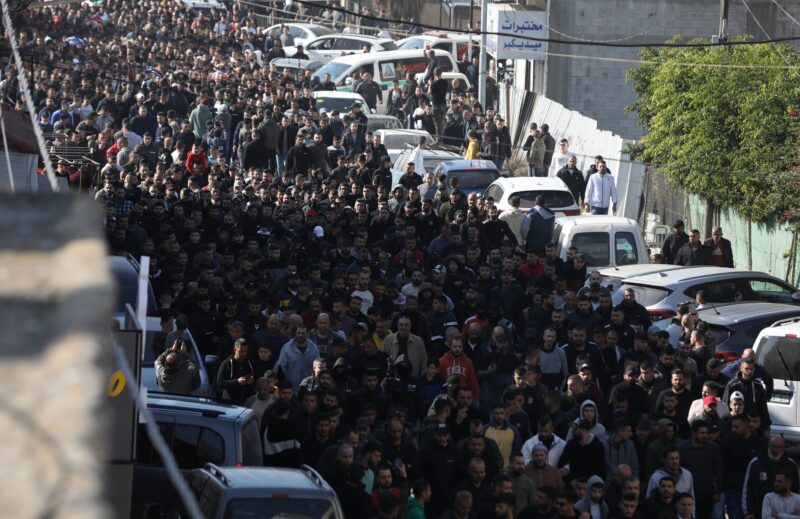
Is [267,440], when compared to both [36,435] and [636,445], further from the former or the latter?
[36,435]

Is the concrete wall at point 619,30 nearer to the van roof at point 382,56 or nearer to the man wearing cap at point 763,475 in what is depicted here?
the van roof at point 382,56

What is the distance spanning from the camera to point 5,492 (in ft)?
6.80

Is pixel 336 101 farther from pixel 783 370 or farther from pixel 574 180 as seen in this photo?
pixel 783 370

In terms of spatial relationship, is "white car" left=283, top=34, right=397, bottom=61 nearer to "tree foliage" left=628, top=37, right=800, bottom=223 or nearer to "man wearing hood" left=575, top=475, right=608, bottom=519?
"tree foliage" left=628, top=37, right=800, bottom=223

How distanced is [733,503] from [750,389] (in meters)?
1.43

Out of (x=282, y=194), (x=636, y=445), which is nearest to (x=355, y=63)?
(x=282, y=194)

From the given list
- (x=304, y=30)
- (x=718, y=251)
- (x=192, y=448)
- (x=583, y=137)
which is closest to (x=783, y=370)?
(x=192, y=448)

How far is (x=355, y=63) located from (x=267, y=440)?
3220 centimetres

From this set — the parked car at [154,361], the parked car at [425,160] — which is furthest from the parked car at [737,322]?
the parked car at [425,160]

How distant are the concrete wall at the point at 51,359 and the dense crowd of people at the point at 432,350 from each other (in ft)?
13.0

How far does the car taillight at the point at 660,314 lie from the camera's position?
16.9m

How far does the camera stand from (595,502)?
1049cm

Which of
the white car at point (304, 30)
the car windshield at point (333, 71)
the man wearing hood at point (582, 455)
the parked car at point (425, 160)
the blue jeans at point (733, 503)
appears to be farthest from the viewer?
the white car at point (304, 30)

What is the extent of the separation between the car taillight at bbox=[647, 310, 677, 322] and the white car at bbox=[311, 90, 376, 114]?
19.1 m
